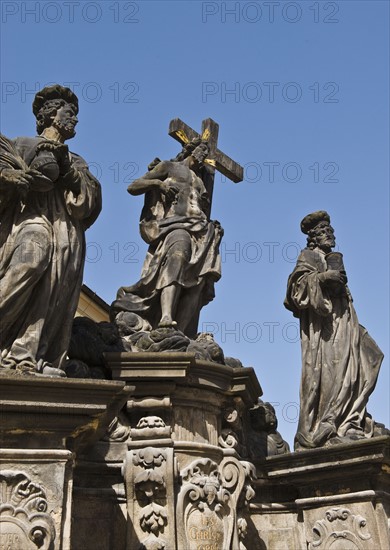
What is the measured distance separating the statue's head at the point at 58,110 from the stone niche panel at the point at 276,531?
432cm

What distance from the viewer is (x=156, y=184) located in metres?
9.98

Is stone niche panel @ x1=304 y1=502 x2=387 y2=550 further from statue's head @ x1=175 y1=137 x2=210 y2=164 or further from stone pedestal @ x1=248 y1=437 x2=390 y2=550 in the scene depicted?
statue's head @ x1=175 y1=137 x2=210 y2=164

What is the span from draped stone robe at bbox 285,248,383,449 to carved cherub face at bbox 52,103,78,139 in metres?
3.35

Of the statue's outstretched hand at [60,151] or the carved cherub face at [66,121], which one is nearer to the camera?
the statue's outstretched hand at [60,151]

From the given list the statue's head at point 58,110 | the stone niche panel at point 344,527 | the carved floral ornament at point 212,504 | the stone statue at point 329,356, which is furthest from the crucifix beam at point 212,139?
the stone niche panel at point 344,527

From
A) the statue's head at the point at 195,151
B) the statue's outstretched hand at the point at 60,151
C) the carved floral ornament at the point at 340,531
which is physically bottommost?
the carved floral ornament at the point at 340,531

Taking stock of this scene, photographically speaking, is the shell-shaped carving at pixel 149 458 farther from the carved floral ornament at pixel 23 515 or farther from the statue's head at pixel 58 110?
the statue's head at pixel 58 110

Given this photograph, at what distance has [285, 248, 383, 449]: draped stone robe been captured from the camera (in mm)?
9672

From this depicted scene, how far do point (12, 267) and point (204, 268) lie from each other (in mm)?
2699

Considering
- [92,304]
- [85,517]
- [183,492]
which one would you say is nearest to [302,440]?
[183,492]

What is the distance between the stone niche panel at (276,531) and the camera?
30.2 feet

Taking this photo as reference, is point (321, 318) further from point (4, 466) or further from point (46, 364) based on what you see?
point (4, 466)

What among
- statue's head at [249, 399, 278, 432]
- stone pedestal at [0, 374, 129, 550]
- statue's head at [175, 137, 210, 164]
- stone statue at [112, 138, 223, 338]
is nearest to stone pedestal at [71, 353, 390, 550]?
statue's head at [249, 399, 278, 432]

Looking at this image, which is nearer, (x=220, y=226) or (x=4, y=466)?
(x=4, y=466)
